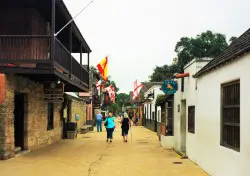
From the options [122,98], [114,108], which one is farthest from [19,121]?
[122,98]

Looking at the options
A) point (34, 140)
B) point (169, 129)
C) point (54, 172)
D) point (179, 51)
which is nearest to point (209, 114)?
point (54, 172)

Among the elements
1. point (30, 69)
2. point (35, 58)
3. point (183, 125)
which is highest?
point (35, 58)

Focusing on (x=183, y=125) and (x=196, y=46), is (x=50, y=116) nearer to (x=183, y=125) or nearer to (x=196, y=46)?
(x=183, y=125)

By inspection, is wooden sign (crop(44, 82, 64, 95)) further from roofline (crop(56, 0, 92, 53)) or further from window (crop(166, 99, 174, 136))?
window (crop(166, 99, 174, 136))

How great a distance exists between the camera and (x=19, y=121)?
16.0 m

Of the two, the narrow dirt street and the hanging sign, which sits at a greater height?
the hanging sign

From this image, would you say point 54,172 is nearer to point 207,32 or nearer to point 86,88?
point 86,88

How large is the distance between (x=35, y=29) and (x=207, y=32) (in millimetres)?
49972

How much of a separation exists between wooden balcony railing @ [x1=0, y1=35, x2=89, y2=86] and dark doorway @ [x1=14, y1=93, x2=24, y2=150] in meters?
1.72

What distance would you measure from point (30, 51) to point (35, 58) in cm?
105

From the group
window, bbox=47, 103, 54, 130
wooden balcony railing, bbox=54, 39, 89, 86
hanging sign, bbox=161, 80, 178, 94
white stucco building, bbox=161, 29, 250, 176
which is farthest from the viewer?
window, bbox=47, 103, 54, 130

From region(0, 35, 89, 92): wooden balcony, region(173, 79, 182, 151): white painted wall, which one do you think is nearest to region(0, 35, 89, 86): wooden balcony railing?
region(0, 35, 89, 92): wooden balcony

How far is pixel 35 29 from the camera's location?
1658 cm

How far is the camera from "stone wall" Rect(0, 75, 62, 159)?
13273 millimetres
